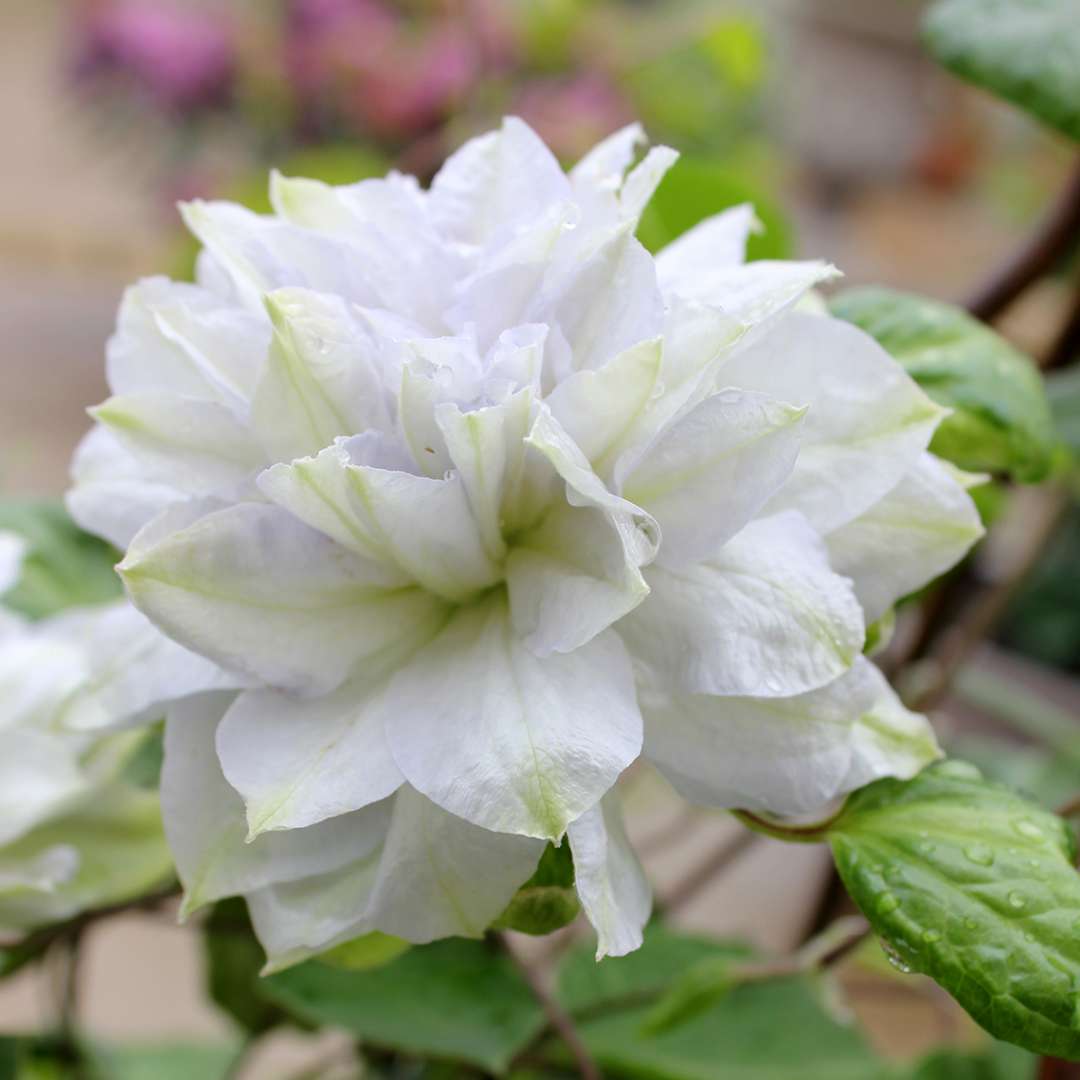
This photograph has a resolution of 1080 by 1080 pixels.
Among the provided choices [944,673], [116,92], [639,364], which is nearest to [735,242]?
[639,364]

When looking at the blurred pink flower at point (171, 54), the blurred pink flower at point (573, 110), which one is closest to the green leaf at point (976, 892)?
the blurred pink flower at point (573, 110)

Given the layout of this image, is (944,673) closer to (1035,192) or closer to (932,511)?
(932,511)

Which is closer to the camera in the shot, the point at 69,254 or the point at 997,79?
the point at 997,79

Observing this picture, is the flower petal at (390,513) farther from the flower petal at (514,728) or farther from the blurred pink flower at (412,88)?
the blurred pink flower at (412,88)

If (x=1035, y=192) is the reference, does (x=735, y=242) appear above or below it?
above

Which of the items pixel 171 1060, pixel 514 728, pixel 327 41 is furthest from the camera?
pixel 327 41

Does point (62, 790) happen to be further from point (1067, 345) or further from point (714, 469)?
point (1067, 345)

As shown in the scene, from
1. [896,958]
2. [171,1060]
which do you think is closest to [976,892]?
[896,958]
